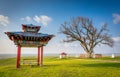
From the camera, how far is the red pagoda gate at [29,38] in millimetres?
20516

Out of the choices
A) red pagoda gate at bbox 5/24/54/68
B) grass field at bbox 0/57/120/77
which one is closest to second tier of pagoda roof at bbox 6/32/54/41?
red pagoda gate at bbox 5/24/54/68

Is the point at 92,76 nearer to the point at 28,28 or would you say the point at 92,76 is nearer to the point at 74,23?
the point at 28,28

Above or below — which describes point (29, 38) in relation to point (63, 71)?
above

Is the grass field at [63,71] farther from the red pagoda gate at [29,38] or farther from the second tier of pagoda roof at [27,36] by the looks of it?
the second tier of pagoda roof at [27,36]

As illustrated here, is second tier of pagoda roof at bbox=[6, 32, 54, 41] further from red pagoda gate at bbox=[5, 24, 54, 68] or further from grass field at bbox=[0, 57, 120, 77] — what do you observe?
grass field at bbox=[0, 57, 120, 77]

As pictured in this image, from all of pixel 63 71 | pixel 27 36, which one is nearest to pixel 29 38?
pixel 27 36

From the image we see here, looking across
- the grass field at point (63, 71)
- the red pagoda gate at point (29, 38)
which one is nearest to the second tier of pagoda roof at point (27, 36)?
the red pagoda gate at point (29, 38)

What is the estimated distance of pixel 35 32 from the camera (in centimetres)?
2303

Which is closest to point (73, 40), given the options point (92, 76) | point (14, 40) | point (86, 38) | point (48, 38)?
point (86, 38)

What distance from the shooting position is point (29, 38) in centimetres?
2130

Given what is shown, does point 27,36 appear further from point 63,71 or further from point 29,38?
point 63,71

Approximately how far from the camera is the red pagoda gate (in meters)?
20.5

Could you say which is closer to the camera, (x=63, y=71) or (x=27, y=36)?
(x=63, y=71)

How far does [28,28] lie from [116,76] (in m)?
14.2
